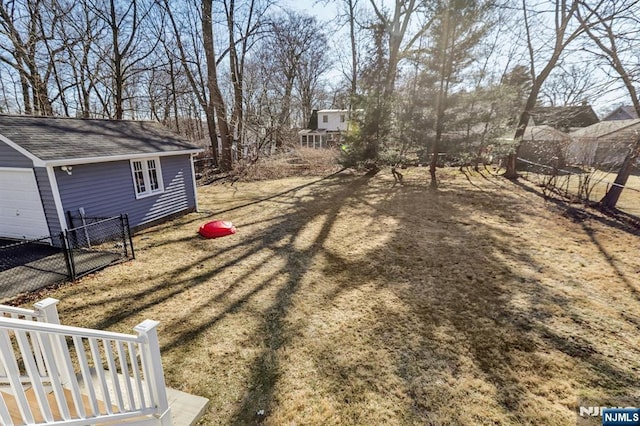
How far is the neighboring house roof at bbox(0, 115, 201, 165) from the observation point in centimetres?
620

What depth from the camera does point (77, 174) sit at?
6.72 meters

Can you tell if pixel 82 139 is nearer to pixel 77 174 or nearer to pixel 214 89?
pixel 77 174

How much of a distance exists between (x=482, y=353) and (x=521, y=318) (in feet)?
3.72

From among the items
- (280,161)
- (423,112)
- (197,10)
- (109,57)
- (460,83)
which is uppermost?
(197,10)

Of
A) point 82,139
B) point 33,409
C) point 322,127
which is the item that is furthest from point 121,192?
point 322,127

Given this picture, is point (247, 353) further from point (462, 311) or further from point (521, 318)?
point (521, 318)

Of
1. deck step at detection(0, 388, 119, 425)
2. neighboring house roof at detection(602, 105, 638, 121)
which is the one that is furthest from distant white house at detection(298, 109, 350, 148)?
neighboring house roof at detection(602, 105, 638, 121)

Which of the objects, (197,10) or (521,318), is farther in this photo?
(197,10)

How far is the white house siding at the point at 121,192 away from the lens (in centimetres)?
671

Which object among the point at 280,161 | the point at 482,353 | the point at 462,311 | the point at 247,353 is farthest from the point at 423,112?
the point at 247,353

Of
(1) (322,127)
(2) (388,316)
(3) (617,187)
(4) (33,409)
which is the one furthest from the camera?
(1) (322,127)

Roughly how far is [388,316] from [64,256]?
597 centimetres

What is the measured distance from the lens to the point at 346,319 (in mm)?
4223

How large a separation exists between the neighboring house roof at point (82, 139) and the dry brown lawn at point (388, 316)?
7.83 feet
